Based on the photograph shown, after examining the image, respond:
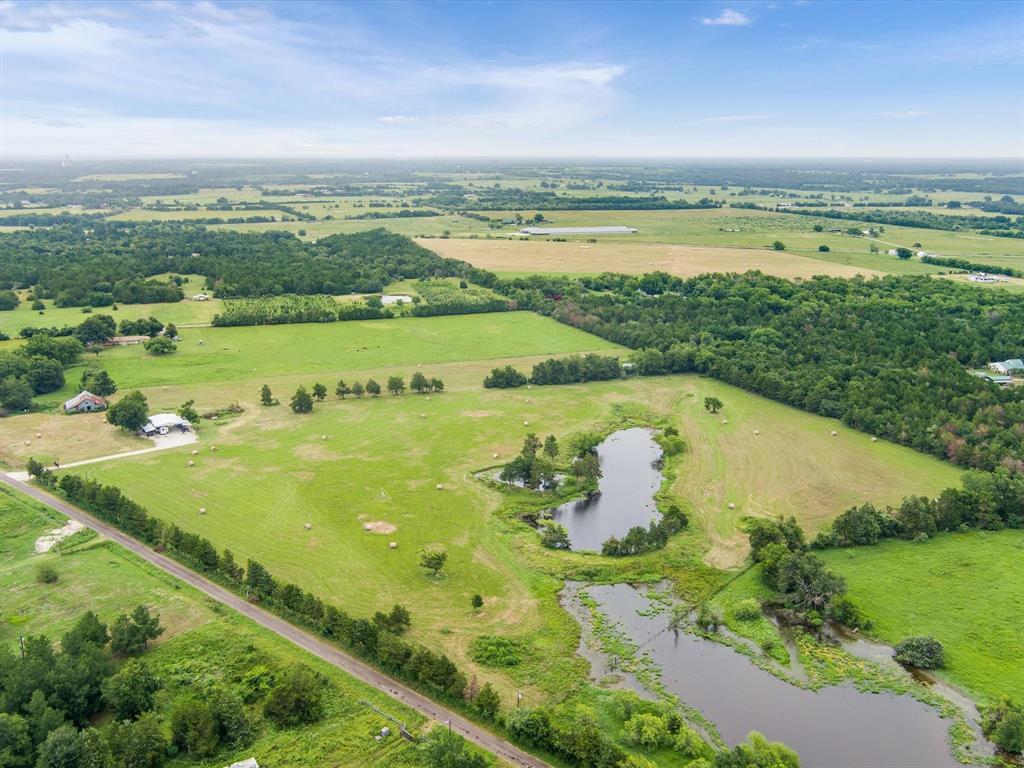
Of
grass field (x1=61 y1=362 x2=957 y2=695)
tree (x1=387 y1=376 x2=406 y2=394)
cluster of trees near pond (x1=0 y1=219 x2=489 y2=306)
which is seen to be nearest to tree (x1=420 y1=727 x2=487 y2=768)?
grass field (x1=61 y1=362 x2=957 y2=695)

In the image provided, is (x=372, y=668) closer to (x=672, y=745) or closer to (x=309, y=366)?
(x=672, y=745)

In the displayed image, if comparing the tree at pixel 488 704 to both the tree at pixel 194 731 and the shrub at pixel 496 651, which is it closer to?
the shrub at pixel 496 651

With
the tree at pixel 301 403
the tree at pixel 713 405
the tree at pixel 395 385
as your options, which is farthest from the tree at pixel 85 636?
the tree at pixel 713 405

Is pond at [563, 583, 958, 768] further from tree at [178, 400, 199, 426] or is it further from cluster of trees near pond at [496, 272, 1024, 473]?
tree at [178, 400, 199, 426]

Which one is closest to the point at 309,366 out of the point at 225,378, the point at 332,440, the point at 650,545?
the point at 225,378

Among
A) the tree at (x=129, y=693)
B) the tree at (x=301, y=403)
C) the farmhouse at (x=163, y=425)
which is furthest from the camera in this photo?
the tree at (x=301, y=403)

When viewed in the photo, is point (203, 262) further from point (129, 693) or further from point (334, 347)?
point (129, 693)

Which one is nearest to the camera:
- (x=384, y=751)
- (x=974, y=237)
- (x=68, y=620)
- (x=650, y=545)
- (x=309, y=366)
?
(x=384, y=751)
